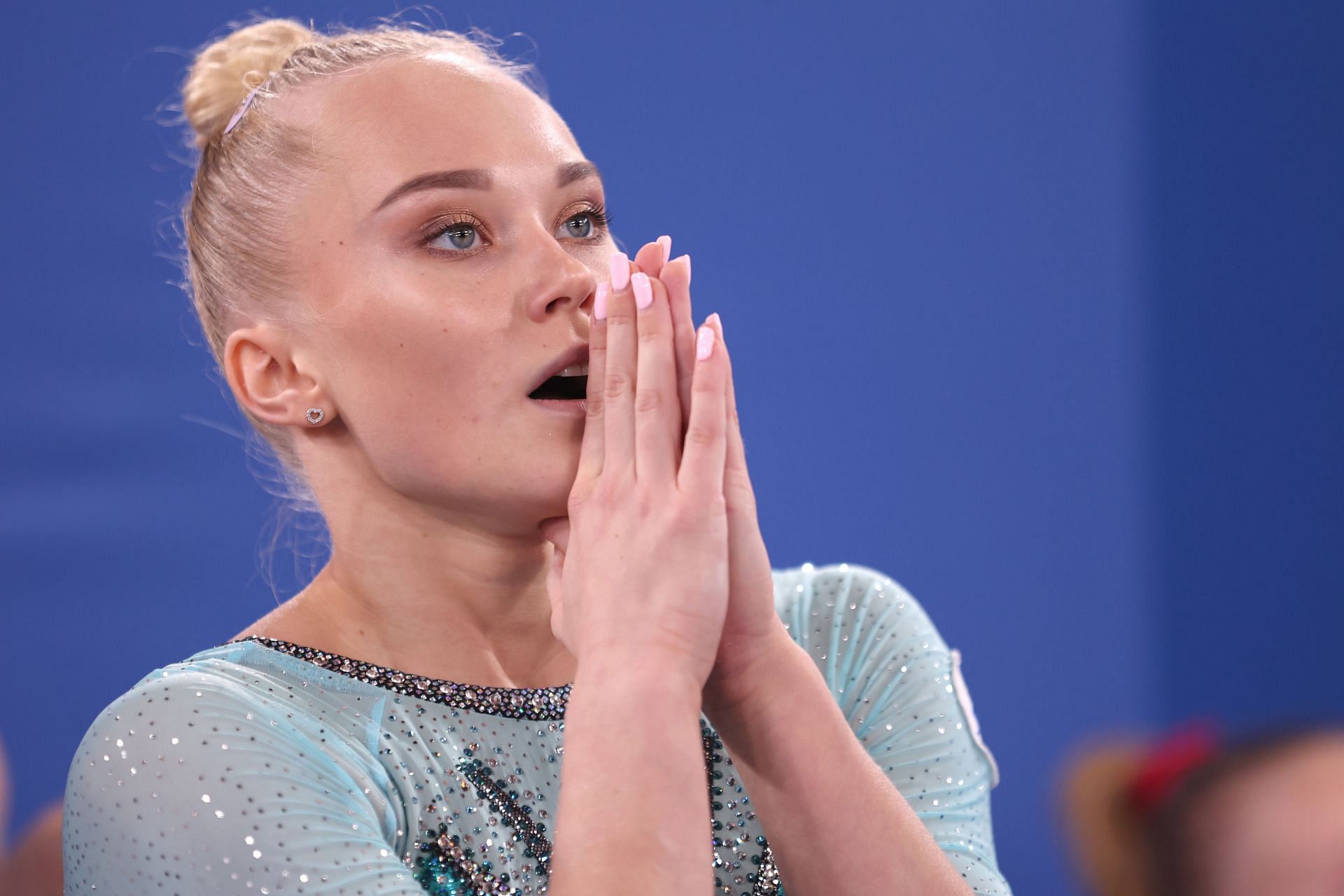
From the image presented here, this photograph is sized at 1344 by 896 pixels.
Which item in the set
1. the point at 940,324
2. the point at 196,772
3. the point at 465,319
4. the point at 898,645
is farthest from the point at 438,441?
the point at 940,324

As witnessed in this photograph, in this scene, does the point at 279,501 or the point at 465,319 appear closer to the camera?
the point at 465,319

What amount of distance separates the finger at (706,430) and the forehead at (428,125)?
27cm

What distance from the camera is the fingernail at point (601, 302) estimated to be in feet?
3.55

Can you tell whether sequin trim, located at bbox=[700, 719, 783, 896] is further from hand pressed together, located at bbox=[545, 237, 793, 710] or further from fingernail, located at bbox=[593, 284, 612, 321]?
fingernail, located at bbox=[593, 284, 612, 321]

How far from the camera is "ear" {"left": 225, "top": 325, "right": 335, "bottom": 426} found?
3.95ft

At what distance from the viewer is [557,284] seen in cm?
112

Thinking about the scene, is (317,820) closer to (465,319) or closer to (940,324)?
(465,319)

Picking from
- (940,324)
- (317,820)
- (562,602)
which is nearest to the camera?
(317,820)

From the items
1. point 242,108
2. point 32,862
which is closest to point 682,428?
point 242,108

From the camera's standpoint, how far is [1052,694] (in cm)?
285

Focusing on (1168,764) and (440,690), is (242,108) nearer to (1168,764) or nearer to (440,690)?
(440,690)

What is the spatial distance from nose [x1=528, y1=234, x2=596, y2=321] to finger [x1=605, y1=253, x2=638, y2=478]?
6 centimetres

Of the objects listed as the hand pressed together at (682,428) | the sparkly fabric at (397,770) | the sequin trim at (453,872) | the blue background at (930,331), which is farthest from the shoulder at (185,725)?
the blue background at (930,331)

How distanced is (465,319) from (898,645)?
514mm
